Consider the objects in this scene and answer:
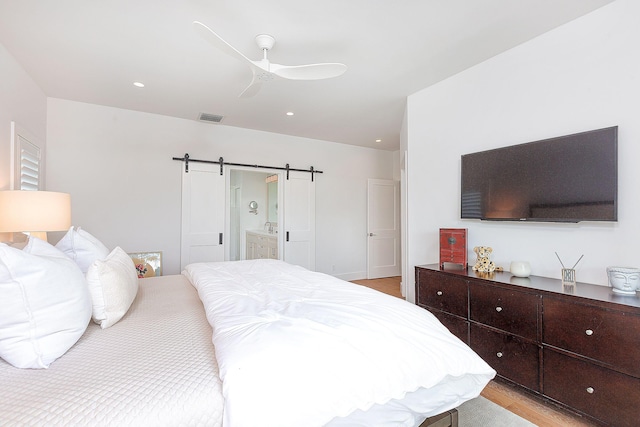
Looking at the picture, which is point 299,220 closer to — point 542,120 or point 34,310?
point 542,120

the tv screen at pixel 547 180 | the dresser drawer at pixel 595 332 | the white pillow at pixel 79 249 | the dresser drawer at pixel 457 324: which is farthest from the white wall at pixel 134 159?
the dresser drawer at pixel 595 332

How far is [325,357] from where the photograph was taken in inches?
41.7

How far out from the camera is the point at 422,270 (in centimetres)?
280

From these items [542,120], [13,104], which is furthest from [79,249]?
[542,120]

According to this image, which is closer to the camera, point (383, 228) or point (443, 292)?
point (443, 292)

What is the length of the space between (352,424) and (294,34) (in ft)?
8.33

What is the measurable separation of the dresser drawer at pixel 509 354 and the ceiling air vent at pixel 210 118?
3.94m

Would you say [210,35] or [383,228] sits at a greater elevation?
[210,35]

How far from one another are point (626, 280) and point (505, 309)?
677 mm

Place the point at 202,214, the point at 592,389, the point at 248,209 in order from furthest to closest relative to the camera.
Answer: the point at 248,209, the point at 202,214, the point at 592,389

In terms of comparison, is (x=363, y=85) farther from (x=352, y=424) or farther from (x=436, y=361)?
(x=352, y=424)

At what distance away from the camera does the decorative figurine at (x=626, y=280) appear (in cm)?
177

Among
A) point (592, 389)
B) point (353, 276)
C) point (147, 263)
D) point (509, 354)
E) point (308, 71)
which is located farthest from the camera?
point (353, 276)

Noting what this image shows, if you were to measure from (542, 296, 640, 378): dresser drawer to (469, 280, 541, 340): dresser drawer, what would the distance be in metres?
0.07
